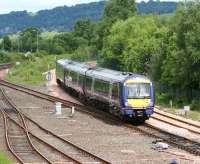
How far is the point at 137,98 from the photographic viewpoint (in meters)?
35.3

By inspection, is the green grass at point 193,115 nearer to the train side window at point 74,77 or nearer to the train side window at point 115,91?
the train side window at point 115,91

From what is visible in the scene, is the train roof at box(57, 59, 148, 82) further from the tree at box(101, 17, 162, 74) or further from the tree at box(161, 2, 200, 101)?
the tree at box(101, 17, 162, 74)

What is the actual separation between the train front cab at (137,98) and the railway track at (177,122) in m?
1.75

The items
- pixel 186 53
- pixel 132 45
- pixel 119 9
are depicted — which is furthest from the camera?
pixel 119 9

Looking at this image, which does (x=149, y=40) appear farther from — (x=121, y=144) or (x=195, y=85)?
(x=121, y=144)

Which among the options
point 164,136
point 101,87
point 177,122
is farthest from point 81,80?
point 164,136

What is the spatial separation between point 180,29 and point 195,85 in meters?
4.54

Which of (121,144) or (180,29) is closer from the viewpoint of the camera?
(121,144)

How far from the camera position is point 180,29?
50.1 m

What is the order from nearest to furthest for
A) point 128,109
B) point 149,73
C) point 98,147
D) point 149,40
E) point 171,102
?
point 98,147, point 128,109, point 171,102, point 149,73, point 149,40

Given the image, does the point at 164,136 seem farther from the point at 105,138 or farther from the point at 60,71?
the point at 60,71

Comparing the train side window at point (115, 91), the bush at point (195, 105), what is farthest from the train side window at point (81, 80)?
the train side window at point (115, 91)

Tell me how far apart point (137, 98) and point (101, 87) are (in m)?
5.40

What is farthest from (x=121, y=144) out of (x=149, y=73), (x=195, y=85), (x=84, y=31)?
(x=84, y=31)
